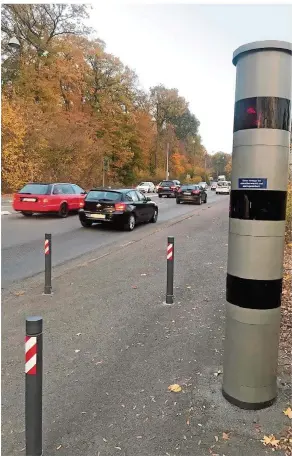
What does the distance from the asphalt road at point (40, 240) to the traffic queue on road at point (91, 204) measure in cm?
38

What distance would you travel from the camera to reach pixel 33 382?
2459 mm

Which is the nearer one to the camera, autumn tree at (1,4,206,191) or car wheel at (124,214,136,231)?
car wheel at (124,214,136,231)

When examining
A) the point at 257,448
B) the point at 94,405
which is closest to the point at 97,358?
the point at 94,405

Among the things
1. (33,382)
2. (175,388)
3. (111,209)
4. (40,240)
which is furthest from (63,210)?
(33,382)

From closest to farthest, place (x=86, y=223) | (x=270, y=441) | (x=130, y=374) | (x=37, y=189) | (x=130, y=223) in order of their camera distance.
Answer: (x=270, y=441) → (x=130, y=374) → (x=130, y=223) → (x=86, y=223) → (x=37, y=189)

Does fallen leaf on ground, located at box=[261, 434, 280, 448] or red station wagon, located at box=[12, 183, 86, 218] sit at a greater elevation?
red station wagon, located at box=[12, 183, 86, 218]

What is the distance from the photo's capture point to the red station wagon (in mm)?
16828

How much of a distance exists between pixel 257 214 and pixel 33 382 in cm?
194

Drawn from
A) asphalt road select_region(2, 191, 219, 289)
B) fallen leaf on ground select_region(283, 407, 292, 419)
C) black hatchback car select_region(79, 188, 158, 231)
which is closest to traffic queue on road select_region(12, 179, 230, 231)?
black hatchback car select_region(79, 188, 158, 231)

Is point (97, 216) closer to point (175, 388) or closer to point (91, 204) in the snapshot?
point (91, 204)

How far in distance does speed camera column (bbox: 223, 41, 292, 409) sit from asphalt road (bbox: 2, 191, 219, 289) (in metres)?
4.65

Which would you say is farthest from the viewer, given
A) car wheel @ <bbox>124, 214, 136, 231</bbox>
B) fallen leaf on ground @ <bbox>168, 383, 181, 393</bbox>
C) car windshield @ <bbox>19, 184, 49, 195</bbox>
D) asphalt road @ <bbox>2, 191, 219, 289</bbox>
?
car windshield @ <bbox>19, 184, 49, 195</bbox>

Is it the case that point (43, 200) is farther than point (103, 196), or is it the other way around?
point (43, 200)

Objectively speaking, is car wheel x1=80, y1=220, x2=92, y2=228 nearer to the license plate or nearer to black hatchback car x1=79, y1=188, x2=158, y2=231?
black hatchback car x1=79, y1=188, x2=158, y2=231
